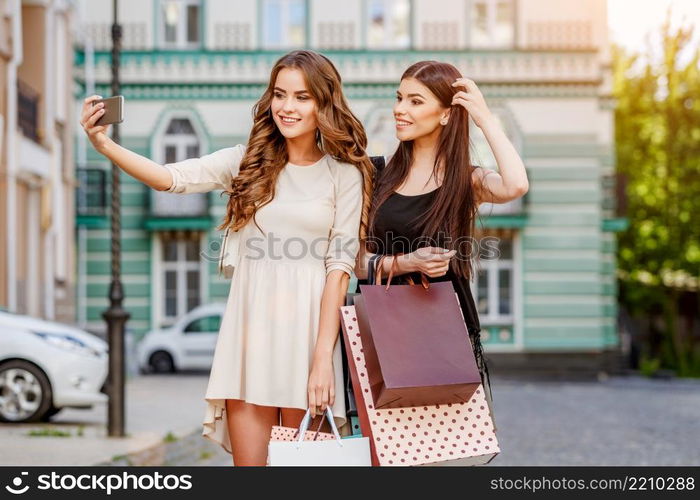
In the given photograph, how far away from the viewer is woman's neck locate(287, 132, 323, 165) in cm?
395

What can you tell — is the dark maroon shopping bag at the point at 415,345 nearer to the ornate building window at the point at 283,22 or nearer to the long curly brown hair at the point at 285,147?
the long curly brown hair at the point at 285,147

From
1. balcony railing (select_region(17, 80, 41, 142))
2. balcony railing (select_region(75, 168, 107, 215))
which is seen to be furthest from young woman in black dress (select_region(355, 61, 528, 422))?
balcony railing (select_region(75, 168, 107, 215))

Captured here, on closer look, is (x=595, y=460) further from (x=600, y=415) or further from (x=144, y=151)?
(x=144, y=151)

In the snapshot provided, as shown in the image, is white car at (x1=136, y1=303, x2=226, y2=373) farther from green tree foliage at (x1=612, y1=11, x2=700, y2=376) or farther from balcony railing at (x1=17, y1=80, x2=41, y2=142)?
green tree foliage at (x1=612, y1=11, x2=700, y2=376)

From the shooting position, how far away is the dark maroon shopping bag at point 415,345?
3477 millimetres

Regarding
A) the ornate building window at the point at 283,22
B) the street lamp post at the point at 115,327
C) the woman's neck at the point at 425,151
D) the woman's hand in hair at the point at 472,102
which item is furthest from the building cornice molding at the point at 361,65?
the woman's hand in hair at the point at 472,102

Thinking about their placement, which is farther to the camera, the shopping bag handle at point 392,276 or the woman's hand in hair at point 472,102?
the woman's hand in hair at point 472,102

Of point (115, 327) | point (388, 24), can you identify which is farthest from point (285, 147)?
point (388, 24)

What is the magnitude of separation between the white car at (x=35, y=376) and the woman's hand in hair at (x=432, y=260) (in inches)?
316

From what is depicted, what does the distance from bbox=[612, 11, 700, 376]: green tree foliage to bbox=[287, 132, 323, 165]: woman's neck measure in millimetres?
27974

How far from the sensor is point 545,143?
26.1m

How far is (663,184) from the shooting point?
3156 cm

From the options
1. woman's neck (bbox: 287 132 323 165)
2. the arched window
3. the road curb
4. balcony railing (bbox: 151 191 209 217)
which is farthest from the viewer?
the arched window

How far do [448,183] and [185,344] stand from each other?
20.5m
